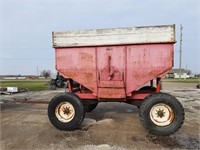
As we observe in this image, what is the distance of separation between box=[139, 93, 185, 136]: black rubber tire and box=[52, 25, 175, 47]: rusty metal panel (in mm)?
1330

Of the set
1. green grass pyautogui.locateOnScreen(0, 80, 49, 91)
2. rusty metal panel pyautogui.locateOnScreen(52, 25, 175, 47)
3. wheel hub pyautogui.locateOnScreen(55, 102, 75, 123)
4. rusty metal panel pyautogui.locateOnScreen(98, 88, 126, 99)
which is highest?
rusty metal panel pyautogui.locateOnScreen(52, 25, 175, 47)

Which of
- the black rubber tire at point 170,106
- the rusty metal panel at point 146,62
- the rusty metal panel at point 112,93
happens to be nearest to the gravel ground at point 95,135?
the black rubber tire at point 170,106

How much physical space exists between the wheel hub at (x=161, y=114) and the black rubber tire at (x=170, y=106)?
68 millimetres

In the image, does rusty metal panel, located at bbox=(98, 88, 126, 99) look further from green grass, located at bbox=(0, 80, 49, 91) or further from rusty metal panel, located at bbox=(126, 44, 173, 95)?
green grass, located at bbox=(0, 80, 49, 91)

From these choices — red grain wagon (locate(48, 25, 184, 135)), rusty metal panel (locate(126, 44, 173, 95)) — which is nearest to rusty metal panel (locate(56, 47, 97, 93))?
red grain wagon (locate(48, 25, 184, 135))

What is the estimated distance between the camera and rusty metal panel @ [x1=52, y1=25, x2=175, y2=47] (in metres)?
5.28

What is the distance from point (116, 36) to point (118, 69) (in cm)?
79

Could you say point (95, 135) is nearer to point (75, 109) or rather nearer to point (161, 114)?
point (75, 109)

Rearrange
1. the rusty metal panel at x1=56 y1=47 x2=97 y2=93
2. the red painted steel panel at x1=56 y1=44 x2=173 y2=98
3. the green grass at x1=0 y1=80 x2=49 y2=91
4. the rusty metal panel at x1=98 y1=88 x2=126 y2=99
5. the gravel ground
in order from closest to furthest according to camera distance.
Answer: the gravel ground
the red painted steel panel at x1=56 y1=44 x2=173 y2=98
the rusty metal panel at x1=98 y1=88 x2=126 y2=99
the rusty metal panel at x1=56 y1=47 x2=97 y2=93
the green grass at x1=0 y1=80 x2=49 y2=91

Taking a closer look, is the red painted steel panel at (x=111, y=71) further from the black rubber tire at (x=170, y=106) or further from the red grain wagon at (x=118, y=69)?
the black rubber tire at (x=170, y=106)

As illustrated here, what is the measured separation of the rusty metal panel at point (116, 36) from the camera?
17.3 feet

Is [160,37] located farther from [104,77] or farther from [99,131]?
[99,131]

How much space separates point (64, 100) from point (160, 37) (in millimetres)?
2707

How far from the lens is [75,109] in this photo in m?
5.48
